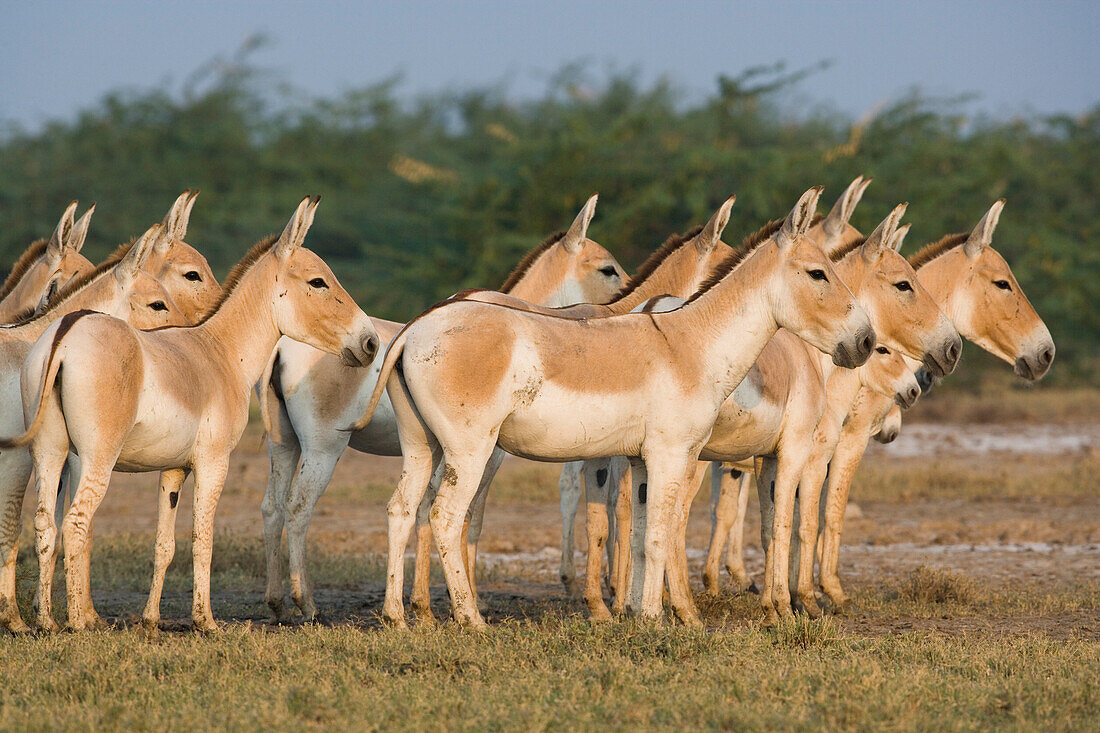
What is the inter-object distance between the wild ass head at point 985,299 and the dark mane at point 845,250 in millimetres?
1312

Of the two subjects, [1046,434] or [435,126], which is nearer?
[1046,434]

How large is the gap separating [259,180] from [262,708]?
31.6m

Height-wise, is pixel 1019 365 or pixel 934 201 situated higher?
pixel 934 201

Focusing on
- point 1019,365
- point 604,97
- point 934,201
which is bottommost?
point 1019,365

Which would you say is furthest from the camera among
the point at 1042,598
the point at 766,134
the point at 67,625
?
the point at 766,134

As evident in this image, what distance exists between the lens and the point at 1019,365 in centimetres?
1005

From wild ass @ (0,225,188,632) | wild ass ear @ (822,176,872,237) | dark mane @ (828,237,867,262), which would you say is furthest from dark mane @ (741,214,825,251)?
wild ass @ (0,225,188,632)

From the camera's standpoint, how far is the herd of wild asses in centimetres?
652

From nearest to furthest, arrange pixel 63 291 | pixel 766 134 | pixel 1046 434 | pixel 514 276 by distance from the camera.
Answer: pixel 63 291
pixel 514 276
pixel 1046 434
pixel 766 134

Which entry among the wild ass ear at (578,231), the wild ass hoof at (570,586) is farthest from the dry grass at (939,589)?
the wild ass ear at (578,231)

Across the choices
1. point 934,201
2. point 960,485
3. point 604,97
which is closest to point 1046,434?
point 934,201

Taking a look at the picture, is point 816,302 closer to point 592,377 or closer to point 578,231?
point 592,377

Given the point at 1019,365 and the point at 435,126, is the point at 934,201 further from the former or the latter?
the point at 435,126

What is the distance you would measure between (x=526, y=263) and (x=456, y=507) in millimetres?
3576
